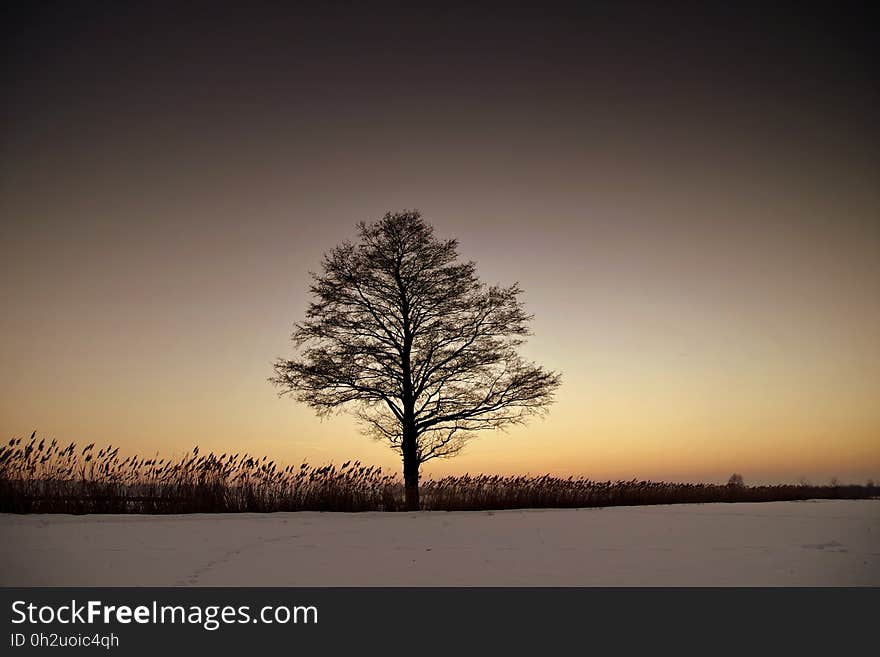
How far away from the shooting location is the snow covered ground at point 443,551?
834 cm

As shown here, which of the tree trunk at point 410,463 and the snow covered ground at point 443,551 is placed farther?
the tree trunk at point 410,463

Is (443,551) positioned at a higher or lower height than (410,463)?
lower

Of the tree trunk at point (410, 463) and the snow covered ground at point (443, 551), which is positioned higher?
the tree trunk at point (410, 463)

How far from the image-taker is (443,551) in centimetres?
1009

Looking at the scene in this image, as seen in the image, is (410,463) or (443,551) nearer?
(443,551)

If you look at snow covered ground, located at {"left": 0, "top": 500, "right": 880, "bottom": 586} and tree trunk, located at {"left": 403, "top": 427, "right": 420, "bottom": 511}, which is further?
tree trunk, located at {"left": 403, "top": 427, "right": 420, "bottom": 511}

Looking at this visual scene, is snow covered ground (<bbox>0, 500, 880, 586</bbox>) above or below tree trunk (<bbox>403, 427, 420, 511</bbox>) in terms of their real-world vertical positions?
below

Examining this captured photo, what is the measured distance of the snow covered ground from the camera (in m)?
8.34
